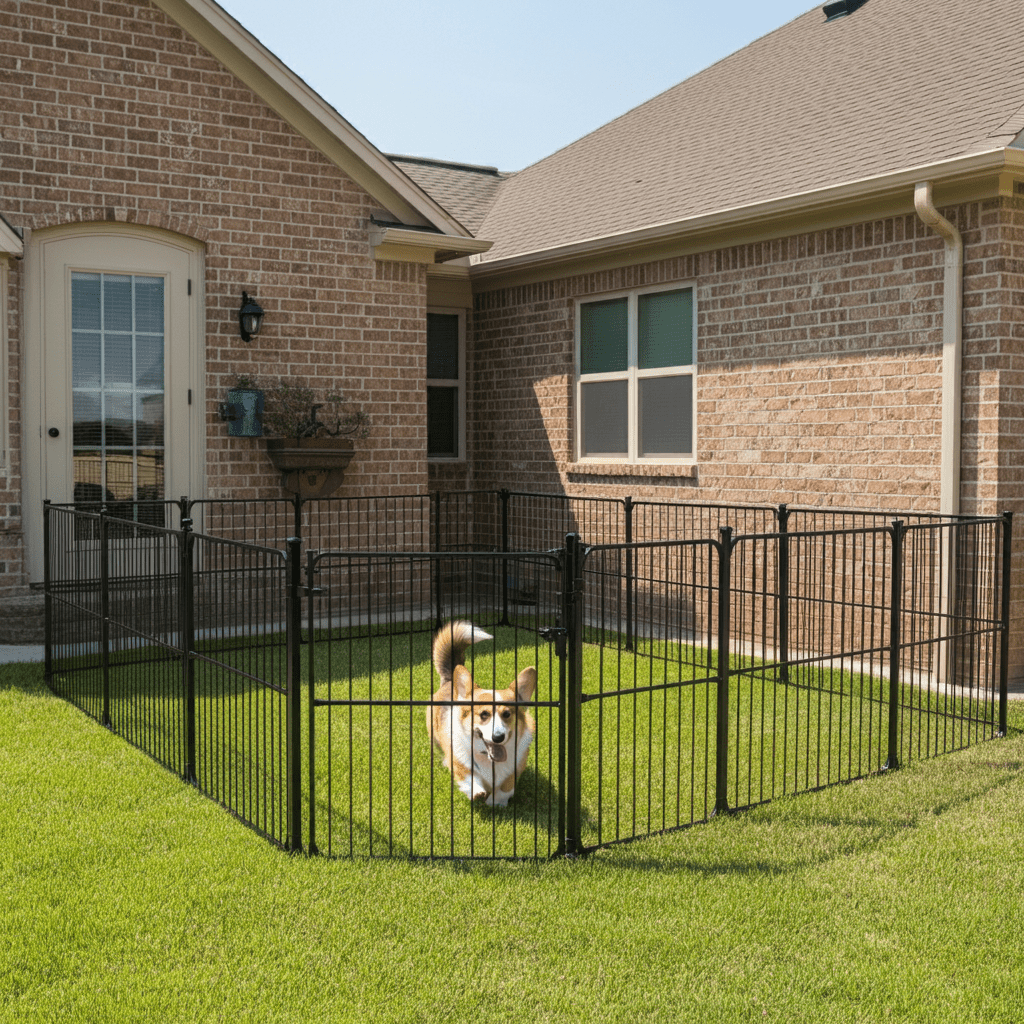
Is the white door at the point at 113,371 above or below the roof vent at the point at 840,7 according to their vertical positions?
below

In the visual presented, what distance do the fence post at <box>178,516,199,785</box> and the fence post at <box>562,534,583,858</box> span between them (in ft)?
6.48

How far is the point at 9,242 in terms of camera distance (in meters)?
9.23

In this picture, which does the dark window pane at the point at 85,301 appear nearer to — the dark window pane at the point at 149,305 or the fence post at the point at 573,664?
the dark window pane at the point at 149,305

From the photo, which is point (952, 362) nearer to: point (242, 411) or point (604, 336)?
point (604, 336)

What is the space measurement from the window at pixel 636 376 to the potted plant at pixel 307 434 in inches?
94.1

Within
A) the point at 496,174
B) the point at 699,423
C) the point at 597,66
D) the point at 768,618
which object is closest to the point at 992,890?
the point at 768,618

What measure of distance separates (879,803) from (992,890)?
1.05 m

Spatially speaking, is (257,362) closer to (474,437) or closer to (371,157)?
(371,157)

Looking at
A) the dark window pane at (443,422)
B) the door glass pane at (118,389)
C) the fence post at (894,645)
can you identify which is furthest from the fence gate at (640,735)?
the door glass pane at (118,389)

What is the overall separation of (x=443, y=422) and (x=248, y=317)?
3.33 m

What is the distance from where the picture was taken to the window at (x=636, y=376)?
10836 millimetres

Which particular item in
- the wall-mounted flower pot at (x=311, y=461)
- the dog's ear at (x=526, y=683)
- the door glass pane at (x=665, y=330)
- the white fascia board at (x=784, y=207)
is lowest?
the dog's ear at (x=526, y=683)

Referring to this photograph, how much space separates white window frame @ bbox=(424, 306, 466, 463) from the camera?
13281mm

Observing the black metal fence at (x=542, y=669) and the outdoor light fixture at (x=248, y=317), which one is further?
the outdoor light fixture at (x=248, y=317)
